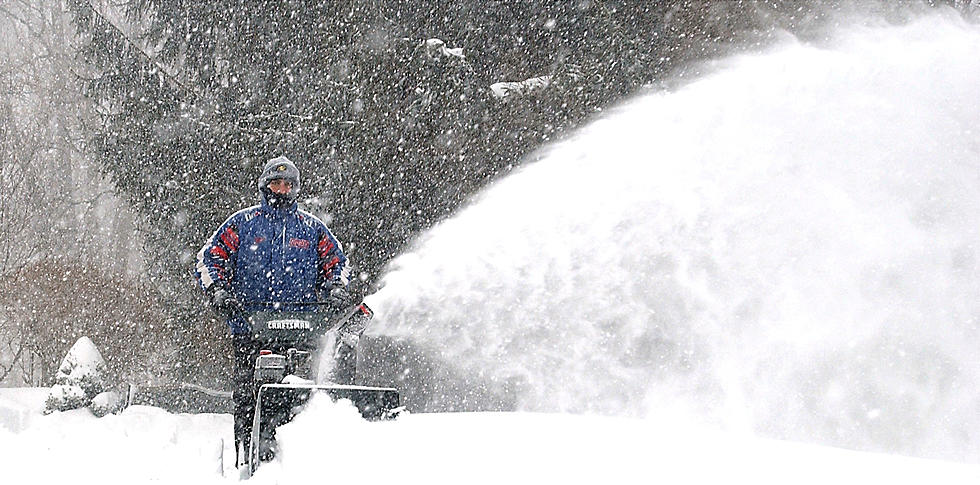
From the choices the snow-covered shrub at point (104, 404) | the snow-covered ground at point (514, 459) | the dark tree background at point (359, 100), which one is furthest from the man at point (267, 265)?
the snow-covered shrub at point (104, 404)

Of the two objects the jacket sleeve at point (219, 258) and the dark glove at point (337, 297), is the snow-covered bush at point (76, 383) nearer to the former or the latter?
the jacket sleeve at point (219, 258)

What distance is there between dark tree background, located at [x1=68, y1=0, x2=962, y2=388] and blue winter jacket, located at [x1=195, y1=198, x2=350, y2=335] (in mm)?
4600

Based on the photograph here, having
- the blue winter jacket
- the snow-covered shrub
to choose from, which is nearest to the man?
the blue winter jacket

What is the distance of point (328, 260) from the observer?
5555 mm

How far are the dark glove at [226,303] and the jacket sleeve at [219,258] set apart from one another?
12 centimetres

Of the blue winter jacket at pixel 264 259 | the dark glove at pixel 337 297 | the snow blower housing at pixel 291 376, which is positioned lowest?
the snow blower housing at pixel 291 376

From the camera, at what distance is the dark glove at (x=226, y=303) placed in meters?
5.07

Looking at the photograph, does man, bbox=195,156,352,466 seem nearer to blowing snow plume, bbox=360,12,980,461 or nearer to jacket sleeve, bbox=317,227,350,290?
jacket sleeve, bbox=317,227,350,290

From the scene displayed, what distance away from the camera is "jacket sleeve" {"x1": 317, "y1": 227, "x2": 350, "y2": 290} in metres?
5.54

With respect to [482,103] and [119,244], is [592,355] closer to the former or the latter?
[482,103]

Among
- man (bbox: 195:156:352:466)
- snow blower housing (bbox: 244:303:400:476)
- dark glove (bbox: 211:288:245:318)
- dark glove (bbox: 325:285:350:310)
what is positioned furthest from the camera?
dark glove (bbox: 325:285:350:310)

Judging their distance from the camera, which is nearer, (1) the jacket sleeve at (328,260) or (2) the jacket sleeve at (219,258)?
(2) the jacket sleeve at (219,258)

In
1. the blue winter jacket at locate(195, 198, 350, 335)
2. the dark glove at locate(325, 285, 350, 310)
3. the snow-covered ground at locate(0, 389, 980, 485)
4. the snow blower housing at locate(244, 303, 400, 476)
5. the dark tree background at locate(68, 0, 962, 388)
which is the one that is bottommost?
the snow-covered ground at locate(0, 389, 980, 485)

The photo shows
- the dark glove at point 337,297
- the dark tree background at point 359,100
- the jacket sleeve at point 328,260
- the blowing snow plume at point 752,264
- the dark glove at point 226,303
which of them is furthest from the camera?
the dark tree background at point 359,100
